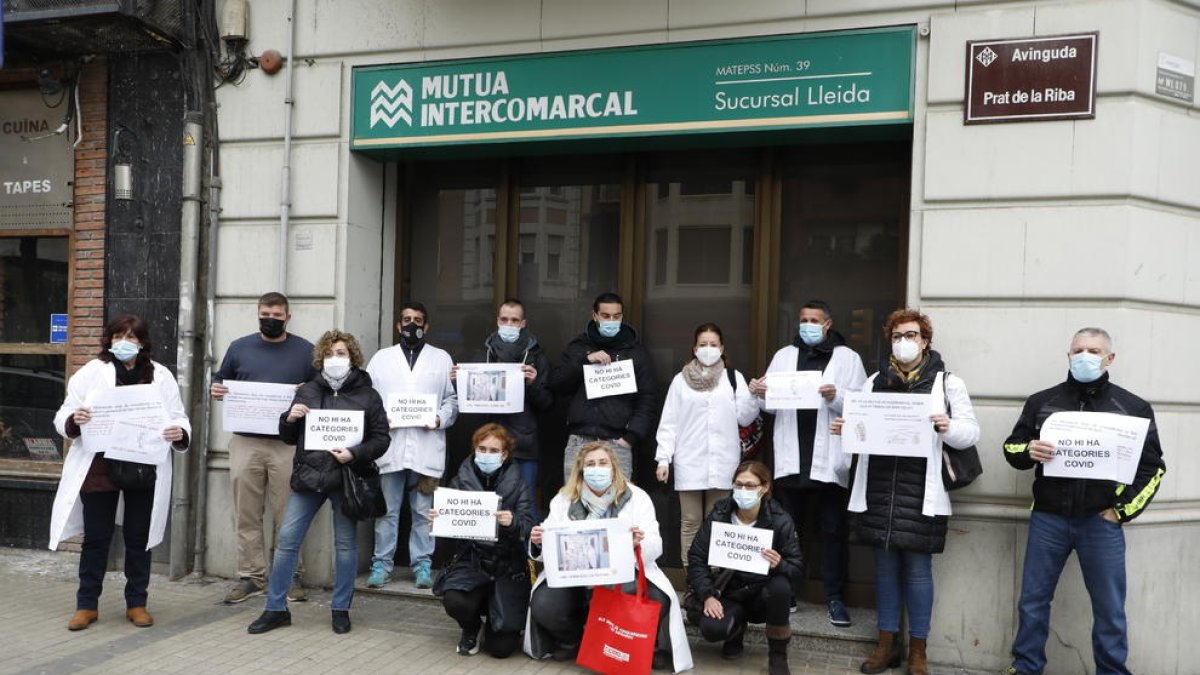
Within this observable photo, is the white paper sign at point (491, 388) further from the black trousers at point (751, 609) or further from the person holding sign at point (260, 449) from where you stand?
the black trousers at point (751, 609)

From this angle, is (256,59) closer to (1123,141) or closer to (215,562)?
(215,562)

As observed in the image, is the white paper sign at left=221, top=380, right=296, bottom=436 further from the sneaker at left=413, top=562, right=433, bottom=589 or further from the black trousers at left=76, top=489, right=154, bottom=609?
the sneaker at left=413, top=562, right=433, bottom=589

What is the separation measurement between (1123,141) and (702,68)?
104 inches

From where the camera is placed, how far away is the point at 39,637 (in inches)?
228

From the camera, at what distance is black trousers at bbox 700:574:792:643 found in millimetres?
5238

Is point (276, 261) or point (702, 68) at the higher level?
point (702, 68)

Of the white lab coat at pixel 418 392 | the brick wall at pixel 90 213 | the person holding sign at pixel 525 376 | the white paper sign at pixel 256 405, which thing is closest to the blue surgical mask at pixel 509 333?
the person holding sign at pixel 525 376

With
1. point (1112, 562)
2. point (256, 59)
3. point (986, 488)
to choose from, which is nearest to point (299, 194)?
point (256, 59)

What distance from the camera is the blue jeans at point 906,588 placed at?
5359 mm

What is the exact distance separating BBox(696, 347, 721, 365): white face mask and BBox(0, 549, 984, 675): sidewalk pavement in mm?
1799

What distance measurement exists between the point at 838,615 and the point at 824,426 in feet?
4.11

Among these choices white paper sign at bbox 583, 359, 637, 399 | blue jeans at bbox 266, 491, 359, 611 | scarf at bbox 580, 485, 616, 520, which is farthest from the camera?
white paper sign at bbox 583, 359, 637, 399

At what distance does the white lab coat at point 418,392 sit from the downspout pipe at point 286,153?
45.5 inches

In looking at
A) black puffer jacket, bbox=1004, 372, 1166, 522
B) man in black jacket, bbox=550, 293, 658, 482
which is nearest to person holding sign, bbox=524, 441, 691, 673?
man in black jacket, bbox=550, 293, 658, 482
